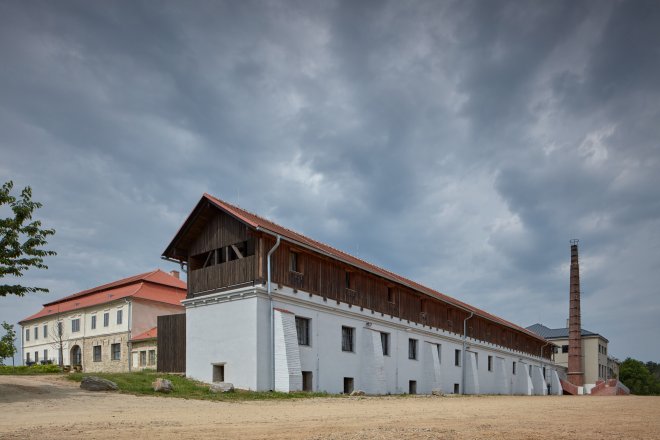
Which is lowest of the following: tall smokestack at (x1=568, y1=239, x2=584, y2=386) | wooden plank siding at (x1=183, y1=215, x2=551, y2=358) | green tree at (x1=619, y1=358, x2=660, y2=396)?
green tree at (x1=619, y1=358, x2=660, y2=396)

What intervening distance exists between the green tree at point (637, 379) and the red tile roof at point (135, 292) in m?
87.4

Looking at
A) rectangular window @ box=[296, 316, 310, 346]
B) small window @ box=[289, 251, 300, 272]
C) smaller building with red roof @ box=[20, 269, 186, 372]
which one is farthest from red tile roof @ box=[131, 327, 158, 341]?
small window @ box=[289, 251, 300, 272]

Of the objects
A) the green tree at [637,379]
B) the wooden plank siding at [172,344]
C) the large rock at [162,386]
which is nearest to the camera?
the large rock at [162,386]

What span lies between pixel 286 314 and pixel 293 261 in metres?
2.94

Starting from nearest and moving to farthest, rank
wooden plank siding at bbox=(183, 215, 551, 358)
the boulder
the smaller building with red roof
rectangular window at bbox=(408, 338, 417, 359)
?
1. the boulder
2. wooden plank siding at bbox=(183, 215, 551, 358)
3. rectangular window at bbox=(408, 338, 417, 359)
4. the smaller building with red roof

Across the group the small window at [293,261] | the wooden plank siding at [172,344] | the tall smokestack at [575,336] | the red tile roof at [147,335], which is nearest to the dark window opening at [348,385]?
the small window at [293,261]

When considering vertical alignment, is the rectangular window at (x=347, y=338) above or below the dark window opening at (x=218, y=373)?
above

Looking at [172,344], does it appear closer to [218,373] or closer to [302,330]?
[218,373]

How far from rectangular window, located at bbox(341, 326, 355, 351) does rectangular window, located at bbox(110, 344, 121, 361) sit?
2189 cm

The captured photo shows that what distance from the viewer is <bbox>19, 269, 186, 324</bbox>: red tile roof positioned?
1810 inches

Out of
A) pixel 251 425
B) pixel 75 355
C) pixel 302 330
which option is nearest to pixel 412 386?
pixel 302 330

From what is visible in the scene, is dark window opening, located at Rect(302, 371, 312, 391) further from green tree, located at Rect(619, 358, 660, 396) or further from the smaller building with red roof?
green tree, located at Rect(619, 358, 660, 396)

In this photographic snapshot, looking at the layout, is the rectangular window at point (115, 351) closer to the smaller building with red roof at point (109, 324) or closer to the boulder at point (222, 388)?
the smaller building with red roof at point (109, 324)

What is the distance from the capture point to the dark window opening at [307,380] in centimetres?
2688
